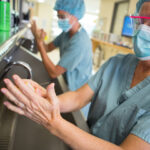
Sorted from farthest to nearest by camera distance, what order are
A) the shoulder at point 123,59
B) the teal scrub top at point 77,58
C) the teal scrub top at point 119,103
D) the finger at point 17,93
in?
the teal scrub top at point 77,58
the shoulder at point 123,59
the teal scrub top at point 119,103
the finger at point 17,93

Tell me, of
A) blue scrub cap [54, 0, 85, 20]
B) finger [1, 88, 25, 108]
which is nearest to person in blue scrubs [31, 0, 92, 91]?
blue scrub cap [54, 0, 85, 20]

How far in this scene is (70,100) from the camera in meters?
0.88

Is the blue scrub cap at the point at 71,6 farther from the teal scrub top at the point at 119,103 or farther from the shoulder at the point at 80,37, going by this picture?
the teal scrub top at the point at 119,103

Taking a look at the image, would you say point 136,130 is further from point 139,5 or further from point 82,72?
point 82,72

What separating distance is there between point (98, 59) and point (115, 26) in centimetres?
122

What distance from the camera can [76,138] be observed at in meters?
0.52

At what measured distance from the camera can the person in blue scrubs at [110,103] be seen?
0.51 m

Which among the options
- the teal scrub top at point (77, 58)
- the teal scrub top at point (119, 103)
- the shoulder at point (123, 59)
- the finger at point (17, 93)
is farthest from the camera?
the teal scrub top at point (77, 58)

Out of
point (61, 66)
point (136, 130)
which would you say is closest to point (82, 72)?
point (61, 66)

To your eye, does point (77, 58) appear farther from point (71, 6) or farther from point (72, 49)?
point (71, 6)

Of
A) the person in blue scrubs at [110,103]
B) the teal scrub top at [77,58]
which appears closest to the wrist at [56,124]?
the person in blue scrubs at [110,103]

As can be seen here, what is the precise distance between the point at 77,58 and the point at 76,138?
82cm

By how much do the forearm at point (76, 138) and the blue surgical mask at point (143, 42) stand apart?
403 millimetres

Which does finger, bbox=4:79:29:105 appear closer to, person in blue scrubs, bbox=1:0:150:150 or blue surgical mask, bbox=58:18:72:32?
person in blue scrubs, bbox=1:0:150:150
